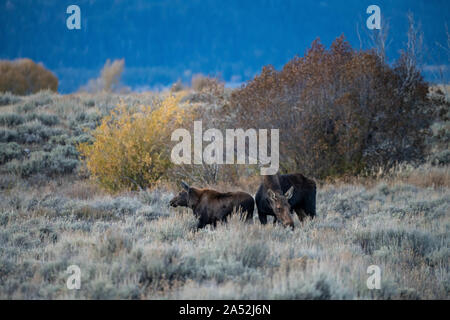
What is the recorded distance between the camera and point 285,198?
27.1 feet

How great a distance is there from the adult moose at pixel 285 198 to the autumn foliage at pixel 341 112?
368cm

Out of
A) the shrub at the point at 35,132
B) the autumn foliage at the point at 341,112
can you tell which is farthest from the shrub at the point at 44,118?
the autumn foliage at the point at 341,112

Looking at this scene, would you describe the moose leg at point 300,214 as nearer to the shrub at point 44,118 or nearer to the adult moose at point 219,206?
the adult moose at point 219,206

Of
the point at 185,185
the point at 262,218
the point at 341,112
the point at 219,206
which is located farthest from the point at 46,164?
the point at 262,218

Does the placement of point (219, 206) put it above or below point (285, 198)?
below

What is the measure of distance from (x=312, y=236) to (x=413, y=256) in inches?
64.0

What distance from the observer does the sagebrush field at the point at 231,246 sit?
16.5ft

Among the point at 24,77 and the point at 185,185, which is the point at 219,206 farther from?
the point at 24,77

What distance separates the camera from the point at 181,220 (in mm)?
8836

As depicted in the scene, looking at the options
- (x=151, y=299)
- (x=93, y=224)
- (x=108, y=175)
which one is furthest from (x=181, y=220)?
(x=108, y=175)

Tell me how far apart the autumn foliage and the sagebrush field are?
0.74 meters

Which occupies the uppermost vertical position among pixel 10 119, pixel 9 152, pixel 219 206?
pixel 10 119

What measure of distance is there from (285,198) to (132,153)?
247 inches

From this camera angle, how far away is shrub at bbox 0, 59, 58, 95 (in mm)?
32219
